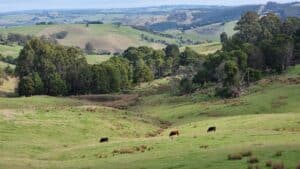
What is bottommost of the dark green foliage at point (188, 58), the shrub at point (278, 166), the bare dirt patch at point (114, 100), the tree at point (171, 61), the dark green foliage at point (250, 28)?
the tree at point (171, 61)

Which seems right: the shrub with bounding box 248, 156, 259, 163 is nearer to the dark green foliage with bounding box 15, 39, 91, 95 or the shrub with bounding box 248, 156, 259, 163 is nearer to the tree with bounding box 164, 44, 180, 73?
the dark green foliage with bounding box 15, 39, 91, 95

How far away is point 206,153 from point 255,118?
24592mm

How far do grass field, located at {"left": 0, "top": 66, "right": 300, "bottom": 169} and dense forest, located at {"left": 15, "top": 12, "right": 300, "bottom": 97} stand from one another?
17.4 m

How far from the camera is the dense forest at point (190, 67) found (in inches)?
4355

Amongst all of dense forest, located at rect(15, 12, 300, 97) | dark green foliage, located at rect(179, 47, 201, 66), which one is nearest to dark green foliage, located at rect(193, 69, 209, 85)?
dense forest, located at rect(15, 12, 300, 97)

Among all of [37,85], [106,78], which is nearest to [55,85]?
[37,85]

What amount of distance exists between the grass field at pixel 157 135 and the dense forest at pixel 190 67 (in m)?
17.4

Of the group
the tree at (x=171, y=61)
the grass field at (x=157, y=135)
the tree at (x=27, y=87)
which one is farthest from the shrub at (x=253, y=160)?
the tree at (x=171, y=61)

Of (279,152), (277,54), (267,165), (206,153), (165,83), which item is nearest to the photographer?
(267,165)

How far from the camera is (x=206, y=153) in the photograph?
103 feet

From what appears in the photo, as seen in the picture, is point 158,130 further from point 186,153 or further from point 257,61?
point 257,61

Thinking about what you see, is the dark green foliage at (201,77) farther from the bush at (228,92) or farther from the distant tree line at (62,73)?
the bush at (228,92)

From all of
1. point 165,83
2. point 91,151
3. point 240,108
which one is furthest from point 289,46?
point 91,151

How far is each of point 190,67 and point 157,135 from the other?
8747 centimetres
